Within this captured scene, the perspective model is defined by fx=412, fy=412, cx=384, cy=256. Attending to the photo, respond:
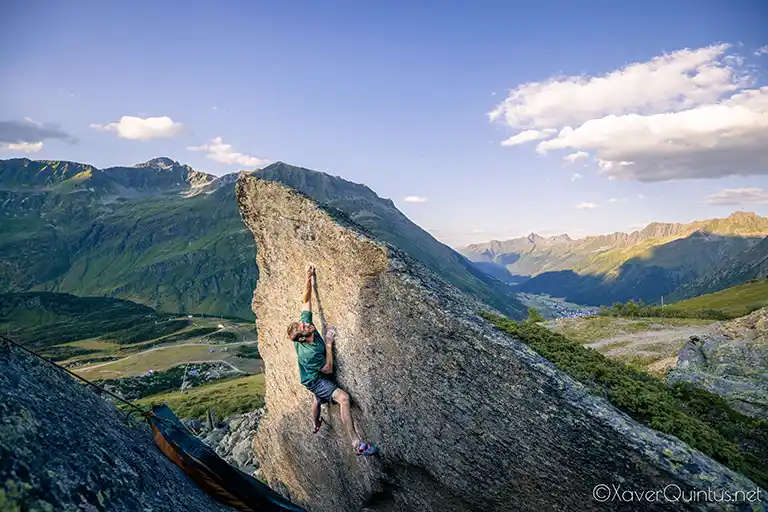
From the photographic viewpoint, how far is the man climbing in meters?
13.6

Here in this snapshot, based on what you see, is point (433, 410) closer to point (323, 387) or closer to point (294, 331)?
point (323, 387)

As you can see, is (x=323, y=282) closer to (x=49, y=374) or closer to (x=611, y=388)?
(x=49, y=374)

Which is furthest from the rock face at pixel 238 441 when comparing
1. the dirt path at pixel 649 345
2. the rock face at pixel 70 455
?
the dirt path at pixel 649 345

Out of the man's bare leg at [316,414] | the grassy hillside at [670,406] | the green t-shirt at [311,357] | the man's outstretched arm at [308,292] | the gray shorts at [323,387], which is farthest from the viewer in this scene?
the man's outstretched arm at [308,292]

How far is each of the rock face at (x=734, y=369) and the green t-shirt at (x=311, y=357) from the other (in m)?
13.7

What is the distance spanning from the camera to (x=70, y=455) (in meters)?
8.09

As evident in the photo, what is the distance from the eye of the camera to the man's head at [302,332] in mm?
13484

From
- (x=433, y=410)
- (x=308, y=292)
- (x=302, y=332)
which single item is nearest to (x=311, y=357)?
(x=302, y=332)

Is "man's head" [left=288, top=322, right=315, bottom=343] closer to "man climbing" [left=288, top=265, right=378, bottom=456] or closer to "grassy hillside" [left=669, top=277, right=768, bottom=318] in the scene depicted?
"man climbing" [left=288, top=265, right=378, bottom=456]

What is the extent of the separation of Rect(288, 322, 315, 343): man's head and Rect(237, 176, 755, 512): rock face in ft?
2.93

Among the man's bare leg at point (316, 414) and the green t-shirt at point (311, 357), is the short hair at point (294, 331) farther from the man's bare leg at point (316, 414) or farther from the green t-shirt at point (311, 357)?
the man's bare leg at point (316, 414)

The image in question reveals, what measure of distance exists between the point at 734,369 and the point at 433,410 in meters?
16.1

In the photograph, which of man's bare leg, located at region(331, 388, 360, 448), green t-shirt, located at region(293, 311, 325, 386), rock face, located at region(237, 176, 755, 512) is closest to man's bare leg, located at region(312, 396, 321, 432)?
rock face, located at region(237, 176, 755, 512)

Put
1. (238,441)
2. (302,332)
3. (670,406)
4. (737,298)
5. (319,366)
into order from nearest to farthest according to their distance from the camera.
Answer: (670,406) → (302,332) → (319,366) → (238,441) → (737,298)
